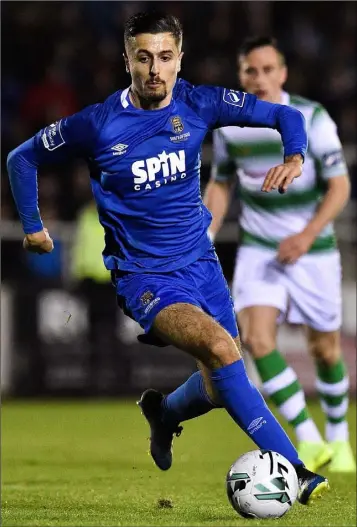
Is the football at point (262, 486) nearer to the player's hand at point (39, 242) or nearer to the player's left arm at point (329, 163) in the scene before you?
the player's hand at point (39, 242)

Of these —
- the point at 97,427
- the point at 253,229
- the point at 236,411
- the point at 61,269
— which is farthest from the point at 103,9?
the point at 236,411

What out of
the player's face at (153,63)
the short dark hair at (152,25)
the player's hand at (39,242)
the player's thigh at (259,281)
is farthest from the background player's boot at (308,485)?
the player's thigh at (259,281)

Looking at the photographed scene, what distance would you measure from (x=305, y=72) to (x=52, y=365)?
17.7ft

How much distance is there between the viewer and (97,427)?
10.7 m

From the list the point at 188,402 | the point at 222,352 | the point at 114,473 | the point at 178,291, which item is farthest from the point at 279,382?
the point at 222,352

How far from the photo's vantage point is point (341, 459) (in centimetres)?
808

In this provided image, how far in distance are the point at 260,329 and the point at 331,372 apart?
2.54 ft

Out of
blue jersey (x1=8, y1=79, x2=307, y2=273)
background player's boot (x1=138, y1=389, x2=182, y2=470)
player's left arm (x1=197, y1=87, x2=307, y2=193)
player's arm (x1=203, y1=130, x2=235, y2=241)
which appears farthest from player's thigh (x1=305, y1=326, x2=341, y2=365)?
player's left arm (x1=197, y1=87, x2=307, y2=193)

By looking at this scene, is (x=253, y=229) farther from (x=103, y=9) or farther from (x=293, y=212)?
(x=103, y=9)

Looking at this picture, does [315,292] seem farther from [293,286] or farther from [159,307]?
[159,307]

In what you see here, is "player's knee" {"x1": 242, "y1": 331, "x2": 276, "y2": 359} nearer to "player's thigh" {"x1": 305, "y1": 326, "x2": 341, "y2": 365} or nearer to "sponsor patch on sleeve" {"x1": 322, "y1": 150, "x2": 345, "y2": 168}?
"player's thigh" {"x1": 305, "y1": 326, "x2": 341, "y2": 365}


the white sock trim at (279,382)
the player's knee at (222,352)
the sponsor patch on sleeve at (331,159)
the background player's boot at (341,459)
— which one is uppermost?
the sponsor patch on sleeve at (331,159)

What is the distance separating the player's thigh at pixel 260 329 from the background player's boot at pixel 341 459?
0.91 m

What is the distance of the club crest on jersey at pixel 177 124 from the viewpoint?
5.86 m
